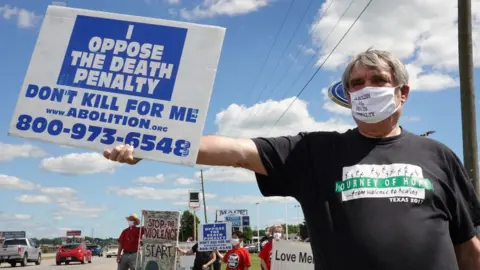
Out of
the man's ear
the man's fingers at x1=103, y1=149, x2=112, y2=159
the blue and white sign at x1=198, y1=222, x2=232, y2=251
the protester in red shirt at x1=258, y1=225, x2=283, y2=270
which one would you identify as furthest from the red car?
the man's ear

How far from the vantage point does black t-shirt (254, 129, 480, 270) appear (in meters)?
2.32

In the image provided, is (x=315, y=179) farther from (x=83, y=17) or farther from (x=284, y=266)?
(x=284, y=266)

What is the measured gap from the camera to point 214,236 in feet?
55.6

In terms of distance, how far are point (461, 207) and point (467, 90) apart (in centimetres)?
850

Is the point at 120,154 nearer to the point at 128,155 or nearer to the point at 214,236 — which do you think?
the point at 128,155

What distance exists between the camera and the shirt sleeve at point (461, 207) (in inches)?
101

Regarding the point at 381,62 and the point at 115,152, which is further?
the point at 381,62

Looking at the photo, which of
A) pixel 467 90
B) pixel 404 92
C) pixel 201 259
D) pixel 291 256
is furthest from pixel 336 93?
pixel 404 92

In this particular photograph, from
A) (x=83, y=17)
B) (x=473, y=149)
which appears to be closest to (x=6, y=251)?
(x=473, y=149)

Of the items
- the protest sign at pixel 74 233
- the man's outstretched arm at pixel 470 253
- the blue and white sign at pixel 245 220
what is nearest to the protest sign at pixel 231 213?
the blue and white sign at pixel 245 220

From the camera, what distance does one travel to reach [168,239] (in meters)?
15.7

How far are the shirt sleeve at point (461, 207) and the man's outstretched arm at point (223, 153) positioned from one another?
2.86 ft

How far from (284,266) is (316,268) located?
8438 millimetres

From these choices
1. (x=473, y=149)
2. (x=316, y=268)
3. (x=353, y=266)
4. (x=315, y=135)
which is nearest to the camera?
(x=353, y=266)
